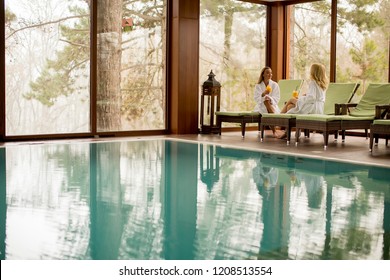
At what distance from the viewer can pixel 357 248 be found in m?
3.27

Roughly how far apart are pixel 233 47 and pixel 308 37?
1.45 m

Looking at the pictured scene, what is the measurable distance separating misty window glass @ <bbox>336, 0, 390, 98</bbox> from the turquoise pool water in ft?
13.5

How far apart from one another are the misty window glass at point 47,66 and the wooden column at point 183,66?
5.17 feet

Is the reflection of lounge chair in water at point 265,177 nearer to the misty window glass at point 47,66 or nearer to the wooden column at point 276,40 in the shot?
the misty window glass at point 47,66

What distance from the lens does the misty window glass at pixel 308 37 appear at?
447 inches

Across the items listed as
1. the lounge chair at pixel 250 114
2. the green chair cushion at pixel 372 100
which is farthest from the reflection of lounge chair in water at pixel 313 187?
the lounge chair at pixel 250 114

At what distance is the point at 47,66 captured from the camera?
9.46 meters

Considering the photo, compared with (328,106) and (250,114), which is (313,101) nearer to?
(328,106)

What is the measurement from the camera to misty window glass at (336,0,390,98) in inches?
413

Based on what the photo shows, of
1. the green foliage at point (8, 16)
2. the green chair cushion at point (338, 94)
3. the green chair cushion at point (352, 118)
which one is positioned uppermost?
the green foliage at point (8, 16)

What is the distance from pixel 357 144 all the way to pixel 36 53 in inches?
198
